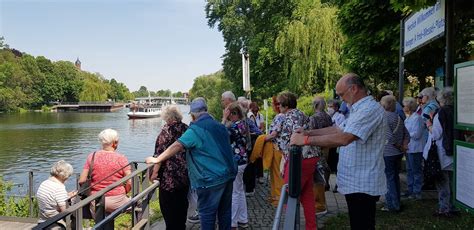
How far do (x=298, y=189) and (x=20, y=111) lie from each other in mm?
108252

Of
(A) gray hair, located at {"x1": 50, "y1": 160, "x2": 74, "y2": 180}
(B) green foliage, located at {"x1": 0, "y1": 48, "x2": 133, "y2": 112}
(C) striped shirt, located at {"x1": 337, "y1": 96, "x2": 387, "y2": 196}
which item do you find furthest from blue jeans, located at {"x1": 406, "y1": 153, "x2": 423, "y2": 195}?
(B) green foliage, located at {"x1": 0, "y1": 48, "x2": 133, "y2": 112}

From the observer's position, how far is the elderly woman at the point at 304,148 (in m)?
4.96

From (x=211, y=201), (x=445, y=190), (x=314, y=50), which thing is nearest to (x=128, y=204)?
(x=211, y=201)

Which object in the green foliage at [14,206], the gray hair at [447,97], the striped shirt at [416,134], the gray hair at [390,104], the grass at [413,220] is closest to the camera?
the gray hair at [447,97]

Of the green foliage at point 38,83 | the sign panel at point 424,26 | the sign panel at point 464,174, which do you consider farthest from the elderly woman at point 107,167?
the green foliage at point 38,83

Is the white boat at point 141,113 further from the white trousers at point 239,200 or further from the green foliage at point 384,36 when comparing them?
the white trousers at point 239,200

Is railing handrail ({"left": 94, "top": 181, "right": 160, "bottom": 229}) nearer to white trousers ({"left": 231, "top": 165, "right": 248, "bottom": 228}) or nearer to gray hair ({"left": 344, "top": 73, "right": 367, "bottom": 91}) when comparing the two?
white trousers ({"left": 231, "top": 165, "right": 248, "bottom": 228})

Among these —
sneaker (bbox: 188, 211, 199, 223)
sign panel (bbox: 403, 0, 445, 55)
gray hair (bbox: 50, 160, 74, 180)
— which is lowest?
sneaker (bbox: 188, 211, 199, 223)

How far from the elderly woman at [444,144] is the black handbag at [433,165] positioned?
0.06 m

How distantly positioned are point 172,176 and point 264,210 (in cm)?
257

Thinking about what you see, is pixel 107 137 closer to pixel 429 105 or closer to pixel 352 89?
pixel 352 89

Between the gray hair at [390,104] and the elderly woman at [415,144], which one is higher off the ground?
the gray hair at [390,104]

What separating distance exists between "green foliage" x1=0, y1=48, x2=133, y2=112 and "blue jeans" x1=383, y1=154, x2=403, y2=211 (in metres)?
82.3

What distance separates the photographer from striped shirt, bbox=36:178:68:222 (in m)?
6.04
